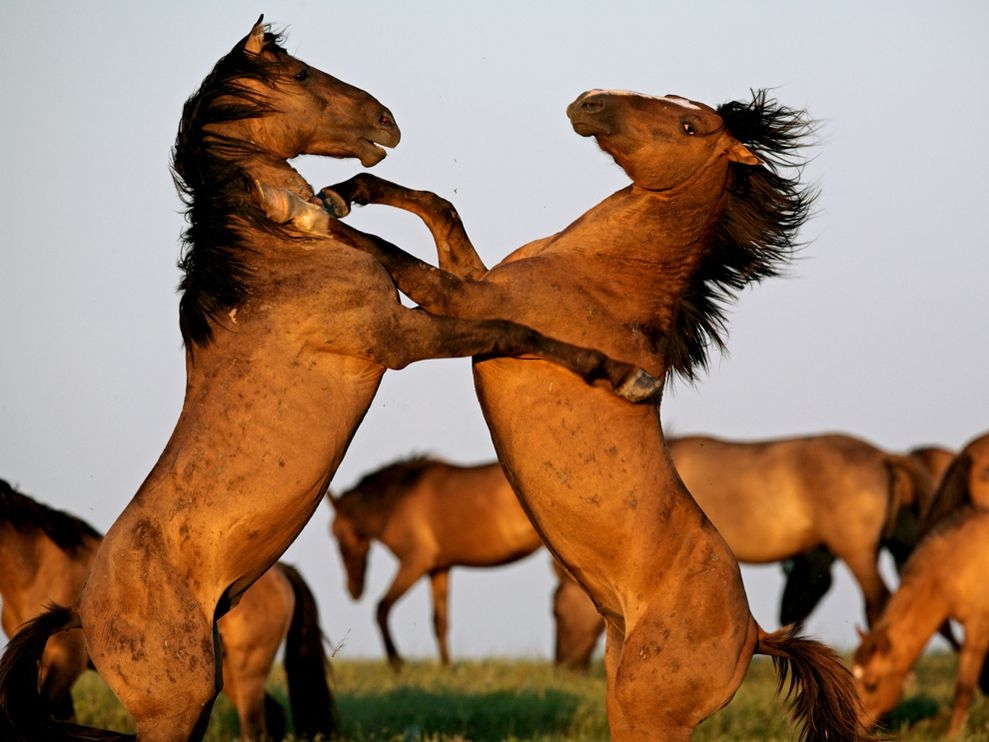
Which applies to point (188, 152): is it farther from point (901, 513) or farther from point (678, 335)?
point (901, 513)

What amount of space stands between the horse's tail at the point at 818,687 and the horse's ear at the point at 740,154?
2.00 metres

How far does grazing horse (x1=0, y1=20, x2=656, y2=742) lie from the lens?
552 centimetres

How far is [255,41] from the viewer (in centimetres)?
627

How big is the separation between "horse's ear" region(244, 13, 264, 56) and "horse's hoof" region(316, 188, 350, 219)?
65cm

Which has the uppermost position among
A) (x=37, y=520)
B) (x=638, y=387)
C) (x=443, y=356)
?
(x=443, y=356)

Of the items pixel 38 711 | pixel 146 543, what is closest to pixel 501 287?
pixel 146 543

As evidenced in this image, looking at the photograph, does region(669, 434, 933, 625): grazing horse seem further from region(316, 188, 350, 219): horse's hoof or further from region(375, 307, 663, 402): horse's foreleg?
region(316, 188, 350, 219): horse's hoof

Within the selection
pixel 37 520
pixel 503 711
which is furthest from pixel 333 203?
pixel 503 711

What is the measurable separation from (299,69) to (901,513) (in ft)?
35.4

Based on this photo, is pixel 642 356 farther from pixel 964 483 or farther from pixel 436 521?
pixel 436 521

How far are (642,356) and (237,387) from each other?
1675 mm

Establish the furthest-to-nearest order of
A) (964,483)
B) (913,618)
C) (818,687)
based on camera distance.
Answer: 1. (964,483)
2. (913,618)
3. (818,687)

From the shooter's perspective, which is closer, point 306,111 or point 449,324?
point 449,324

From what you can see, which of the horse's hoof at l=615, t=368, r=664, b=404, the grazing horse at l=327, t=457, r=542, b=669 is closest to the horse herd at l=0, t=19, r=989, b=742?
the horse's hoof at l=615, t=368, r=664, b=404
